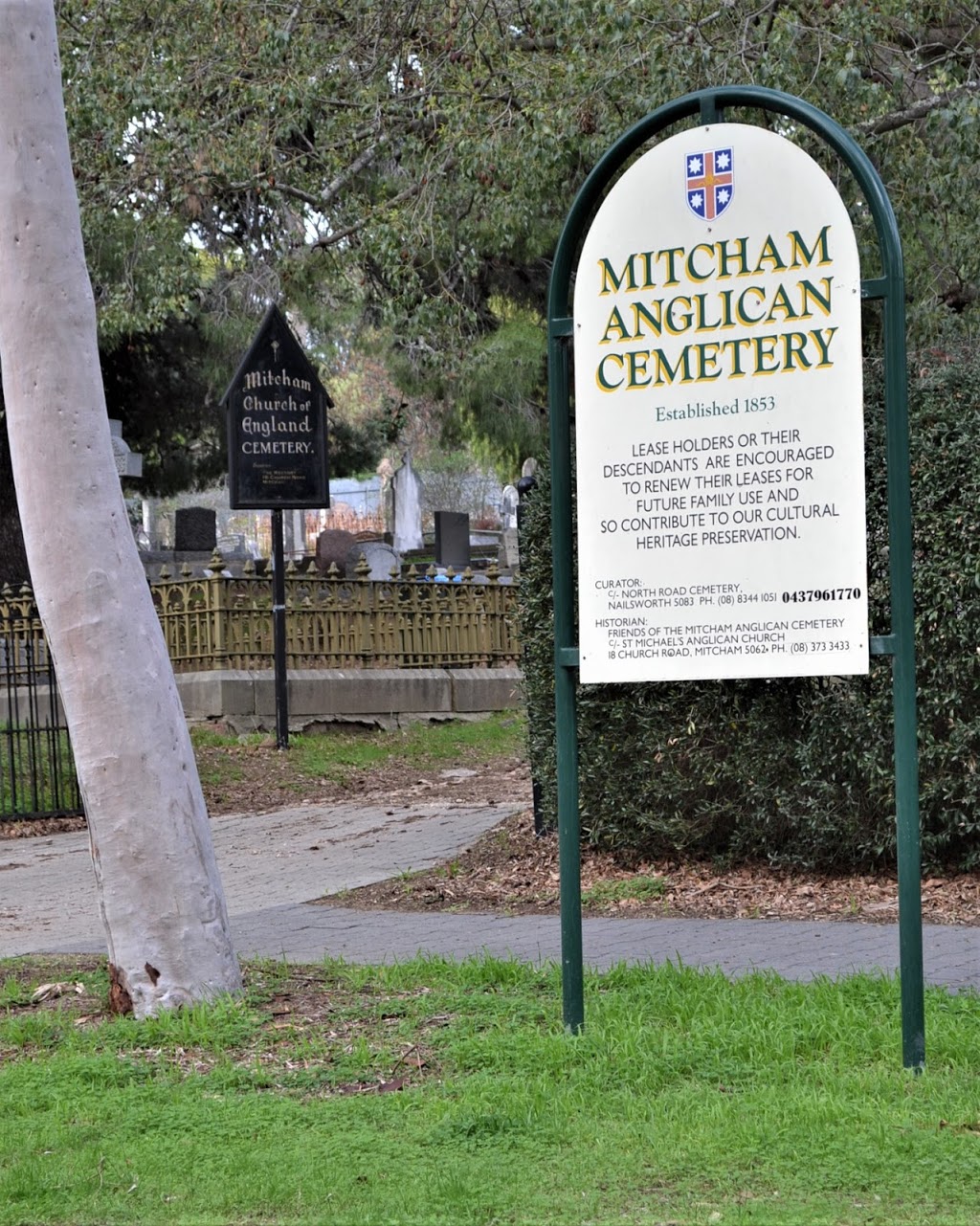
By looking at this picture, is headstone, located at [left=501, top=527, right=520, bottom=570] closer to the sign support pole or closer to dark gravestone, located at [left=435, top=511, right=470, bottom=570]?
dark gravestone, located at [left=435, top=511, right=470, bottom=570]

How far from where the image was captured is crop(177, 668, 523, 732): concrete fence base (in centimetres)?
1716

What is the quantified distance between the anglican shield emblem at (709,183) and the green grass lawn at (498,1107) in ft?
8.54

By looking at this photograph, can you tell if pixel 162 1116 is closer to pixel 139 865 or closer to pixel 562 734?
pixel 139 865

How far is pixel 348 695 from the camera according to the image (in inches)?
709

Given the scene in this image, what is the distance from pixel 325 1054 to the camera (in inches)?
202

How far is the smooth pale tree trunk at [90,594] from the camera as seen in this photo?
569 cm

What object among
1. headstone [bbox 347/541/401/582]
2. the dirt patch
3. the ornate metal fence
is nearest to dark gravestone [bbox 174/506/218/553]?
headstone [bbox 347/541/401/582]

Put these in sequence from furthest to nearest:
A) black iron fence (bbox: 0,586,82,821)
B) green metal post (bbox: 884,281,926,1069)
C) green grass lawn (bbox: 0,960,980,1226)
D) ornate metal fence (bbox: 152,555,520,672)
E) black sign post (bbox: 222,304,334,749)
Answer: ornate metal fence (bbox: 152,555,520,672) → black sign post (bbox: 222,304,334,749) → black iron fence (bbox: 0,586,82,821) → green metal post (bbox: 884,281,926,1069) → green grass lawn (bbox: 0,960,980,1226)

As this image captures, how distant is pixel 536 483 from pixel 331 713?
8.85 meters

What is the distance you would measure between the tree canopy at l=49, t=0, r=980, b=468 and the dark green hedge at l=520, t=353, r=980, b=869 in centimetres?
305

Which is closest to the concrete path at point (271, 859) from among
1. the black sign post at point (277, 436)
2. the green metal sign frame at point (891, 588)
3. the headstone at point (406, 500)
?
the green metal sign frame at point (891, 588)

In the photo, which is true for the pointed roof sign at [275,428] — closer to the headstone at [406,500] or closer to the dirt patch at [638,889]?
the dirt patch at [638,889]

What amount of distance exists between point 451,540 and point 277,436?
11.9m

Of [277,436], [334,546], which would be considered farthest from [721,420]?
[334,546]
